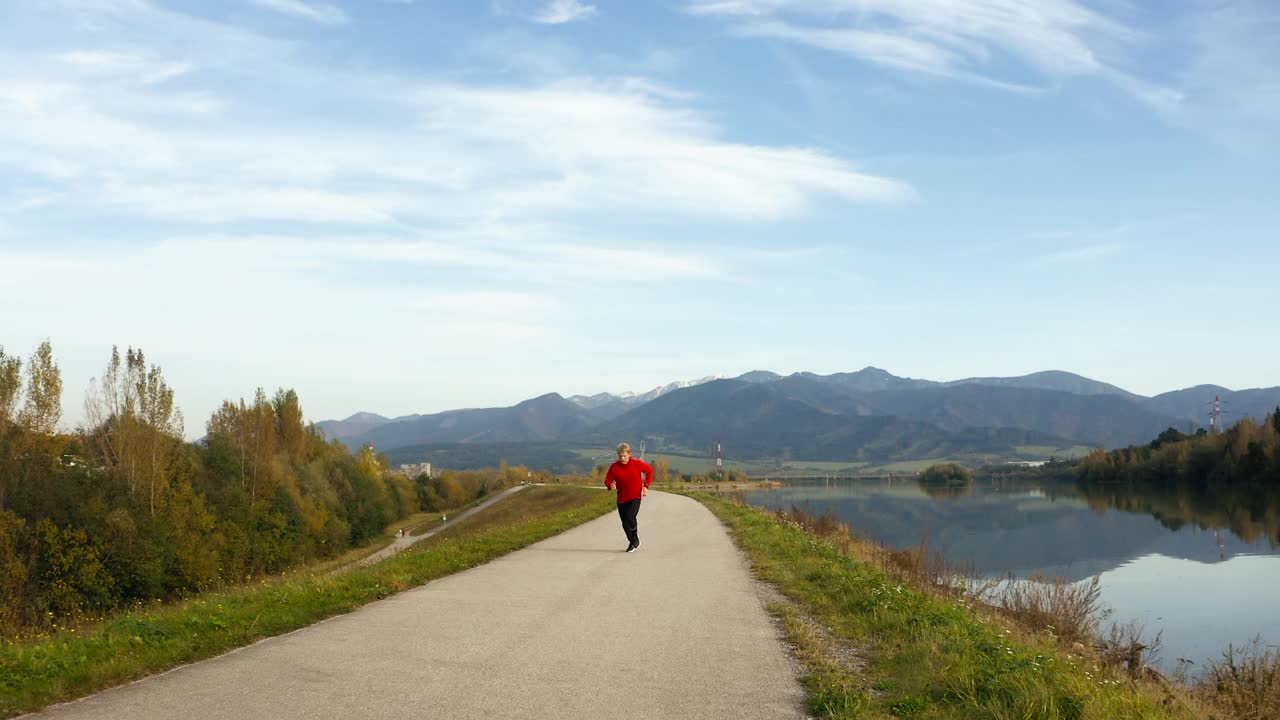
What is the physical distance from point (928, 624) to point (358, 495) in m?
84.0

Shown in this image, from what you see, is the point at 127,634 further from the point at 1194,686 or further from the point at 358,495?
the point at 358,495

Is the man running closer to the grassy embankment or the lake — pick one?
the grassy embankment

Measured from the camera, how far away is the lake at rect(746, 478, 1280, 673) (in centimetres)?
2091

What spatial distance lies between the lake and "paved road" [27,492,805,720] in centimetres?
953

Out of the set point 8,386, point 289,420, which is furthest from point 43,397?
point 289,420

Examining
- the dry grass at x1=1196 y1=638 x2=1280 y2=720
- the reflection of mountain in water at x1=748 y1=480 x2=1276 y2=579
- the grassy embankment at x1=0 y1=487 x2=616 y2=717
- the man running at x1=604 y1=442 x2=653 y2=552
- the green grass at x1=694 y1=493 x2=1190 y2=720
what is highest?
the man running at x1=604 y1=442 x2=653 y2=552

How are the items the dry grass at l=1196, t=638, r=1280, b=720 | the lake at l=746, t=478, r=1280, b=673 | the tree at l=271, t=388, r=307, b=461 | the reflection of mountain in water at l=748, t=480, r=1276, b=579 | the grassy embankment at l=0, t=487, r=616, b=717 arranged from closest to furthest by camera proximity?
the grassy embankment at l=0, t=487, r=616, b=717, the dry grass at l=1196, t=638, r=1280, b=720, the lake at l=746, t=478, r=1280, b=673, the reflection of mountain in water at l=748, t=480, r=1276, b=579, the tree at l=271, t=388, r=307, b=461

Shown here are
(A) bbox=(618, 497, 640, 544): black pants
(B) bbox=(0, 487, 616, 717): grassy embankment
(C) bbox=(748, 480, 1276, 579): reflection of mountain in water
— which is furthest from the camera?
(C) bbox=(748, 480, 1276, 579): reflection of mountain in water

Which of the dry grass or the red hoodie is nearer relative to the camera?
the dry grass

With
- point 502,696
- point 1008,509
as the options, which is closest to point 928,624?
point 502,696

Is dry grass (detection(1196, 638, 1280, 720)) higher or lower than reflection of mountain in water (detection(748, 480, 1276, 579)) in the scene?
higher

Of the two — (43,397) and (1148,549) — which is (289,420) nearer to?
(43,397)

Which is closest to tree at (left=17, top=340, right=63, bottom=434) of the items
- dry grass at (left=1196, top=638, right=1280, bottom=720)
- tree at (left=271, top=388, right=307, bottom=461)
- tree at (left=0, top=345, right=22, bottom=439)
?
tree at (left=0, top=345, right=22, bottom=439)

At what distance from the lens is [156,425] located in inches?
2226
